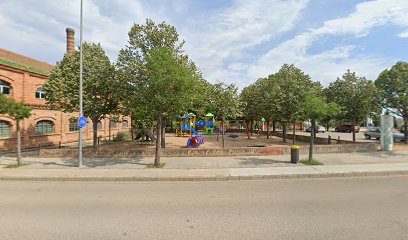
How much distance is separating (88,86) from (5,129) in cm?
1050

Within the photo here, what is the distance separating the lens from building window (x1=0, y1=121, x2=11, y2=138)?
17.4 metres

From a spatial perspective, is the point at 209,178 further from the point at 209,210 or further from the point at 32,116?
the point at 32,116

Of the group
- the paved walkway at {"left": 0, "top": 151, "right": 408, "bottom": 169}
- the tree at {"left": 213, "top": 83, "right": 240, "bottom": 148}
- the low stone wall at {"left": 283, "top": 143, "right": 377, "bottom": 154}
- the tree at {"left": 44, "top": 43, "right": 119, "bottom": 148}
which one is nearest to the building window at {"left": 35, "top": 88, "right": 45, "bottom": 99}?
the tree at {"left": 44, "top": 43, "right": 119, "bottom": 148}

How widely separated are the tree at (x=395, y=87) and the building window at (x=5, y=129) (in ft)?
107

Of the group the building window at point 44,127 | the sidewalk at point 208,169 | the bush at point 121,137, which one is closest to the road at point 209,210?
the sidewalk at point 208,169

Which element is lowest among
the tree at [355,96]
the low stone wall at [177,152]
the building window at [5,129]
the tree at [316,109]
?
the low stone wall at [177,152]

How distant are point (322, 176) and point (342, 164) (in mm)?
2797

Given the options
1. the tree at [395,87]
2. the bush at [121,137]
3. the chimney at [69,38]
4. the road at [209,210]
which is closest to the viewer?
the road at [209,210]

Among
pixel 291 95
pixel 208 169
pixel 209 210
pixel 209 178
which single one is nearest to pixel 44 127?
pixel 208 169

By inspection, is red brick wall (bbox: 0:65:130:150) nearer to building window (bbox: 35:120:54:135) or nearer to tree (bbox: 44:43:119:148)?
building window (bbox: 35:120:54:135)

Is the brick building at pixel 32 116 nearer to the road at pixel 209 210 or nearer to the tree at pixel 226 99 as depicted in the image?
the tree at pixel 226 99

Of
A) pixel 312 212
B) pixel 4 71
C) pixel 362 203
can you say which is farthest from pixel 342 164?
pixel 4 71

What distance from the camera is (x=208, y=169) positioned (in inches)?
396

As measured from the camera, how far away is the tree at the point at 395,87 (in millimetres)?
15249
